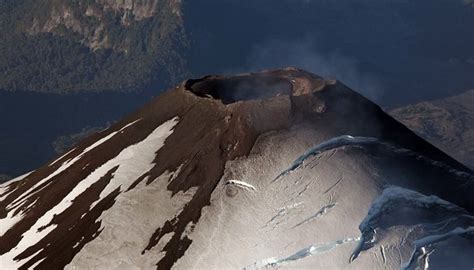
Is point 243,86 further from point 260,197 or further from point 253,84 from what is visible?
point 260,197

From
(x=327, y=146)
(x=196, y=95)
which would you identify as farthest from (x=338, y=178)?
(x=196, y=95)

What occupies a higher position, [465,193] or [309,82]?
[309,82]

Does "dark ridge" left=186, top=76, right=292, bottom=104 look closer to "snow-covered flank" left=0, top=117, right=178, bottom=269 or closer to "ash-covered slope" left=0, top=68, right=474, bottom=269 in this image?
"ash-covered slope" left=0, top=68, right=474, bottom=269

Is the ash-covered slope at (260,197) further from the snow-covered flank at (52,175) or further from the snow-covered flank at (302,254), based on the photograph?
the snow-covered flank at (52,175)

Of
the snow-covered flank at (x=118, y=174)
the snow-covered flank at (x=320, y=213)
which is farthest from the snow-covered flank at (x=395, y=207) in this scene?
the snow-covered flank at (x=118, y=174)

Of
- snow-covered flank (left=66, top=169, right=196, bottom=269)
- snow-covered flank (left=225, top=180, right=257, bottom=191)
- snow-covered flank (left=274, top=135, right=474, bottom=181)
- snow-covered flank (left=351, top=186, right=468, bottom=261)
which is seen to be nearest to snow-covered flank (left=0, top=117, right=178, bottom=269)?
snow-covered flank (left=66, top=169, right=196, bottom=269)

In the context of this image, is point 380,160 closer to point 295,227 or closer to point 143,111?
point 295,227

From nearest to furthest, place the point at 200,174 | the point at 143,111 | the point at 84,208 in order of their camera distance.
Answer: the point at 200,174, the point at 84,208, the point at 143,111
